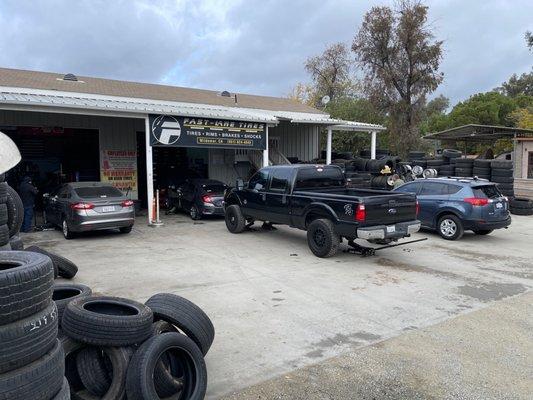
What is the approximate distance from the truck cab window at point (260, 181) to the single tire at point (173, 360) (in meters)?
7.74

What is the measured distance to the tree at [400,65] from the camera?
30.1m

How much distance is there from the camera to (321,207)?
31.3 feet

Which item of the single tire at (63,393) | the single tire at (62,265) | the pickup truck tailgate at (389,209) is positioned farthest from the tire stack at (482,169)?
the single tire at (63,393)

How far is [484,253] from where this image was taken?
34.1ft

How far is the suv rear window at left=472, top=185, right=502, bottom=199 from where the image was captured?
11655 millimetres

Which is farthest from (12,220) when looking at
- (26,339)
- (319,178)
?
(319,178)

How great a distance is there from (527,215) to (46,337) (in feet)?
59.6

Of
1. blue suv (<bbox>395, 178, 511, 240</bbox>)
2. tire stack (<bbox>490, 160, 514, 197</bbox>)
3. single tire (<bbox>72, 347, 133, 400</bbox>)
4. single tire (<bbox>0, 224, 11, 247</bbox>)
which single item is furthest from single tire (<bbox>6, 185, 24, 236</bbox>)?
tire stack (<bbox>490, 160, 514, 197</bbox>)

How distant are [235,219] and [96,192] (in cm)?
371

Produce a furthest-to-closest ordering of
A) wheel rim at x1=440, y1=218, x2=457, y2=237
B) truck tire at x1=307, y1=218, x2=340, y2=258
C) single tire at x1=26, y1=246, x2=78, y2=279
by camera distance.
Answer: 1. wheel rim at x1=440, y1=218, x2=457, y2=237
2. truck tire at x1=307, y1=218, x2=340, y2=258
3. single tire at x1=26, y1=246, x2=78, y2=279

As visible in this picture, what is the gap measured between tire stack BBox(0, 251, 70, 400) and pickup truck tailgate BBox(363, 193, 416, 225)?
21.5 ft

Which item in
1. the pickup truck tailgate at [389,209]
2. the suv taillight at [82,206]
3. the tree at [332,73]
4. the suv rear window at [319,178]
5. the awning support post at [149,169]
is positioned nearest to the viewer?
the pickup truck tailgate at [389,209]

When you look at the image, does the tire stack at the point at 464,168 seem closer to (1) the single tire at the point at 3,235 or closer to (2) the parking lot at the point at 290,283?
(2) the parking lot at the point at 290,283

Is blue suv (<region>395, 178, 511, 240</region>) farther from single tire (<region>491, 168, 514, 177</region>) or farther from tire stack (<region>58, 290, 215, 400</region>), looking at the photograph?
tire stack (<region>58, 290, 215, 400</region>)
